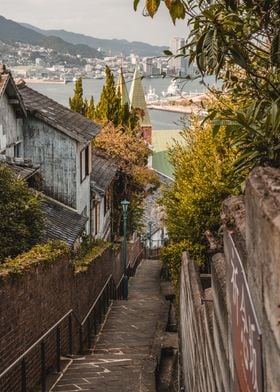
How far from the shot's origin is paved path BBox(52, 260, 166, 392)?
35.9ft

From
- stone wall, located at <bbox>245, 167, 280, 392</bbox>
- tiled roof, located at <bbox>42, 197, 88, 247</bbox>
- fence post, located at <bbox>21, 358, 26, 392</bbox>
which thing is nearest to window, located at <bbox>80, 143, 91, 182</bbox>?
tiled roof, located at <bbox>42, 197, 88, 247</bbox>

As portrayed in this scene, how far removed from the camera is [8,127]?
69.3 ft

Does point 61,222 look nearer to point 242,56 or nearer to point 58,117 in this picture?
point 58,117

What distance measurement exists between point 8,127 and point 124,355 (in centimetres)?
1016

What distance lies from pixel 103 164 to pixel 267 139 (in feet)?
92.4

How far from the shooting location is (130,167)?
1319 inches

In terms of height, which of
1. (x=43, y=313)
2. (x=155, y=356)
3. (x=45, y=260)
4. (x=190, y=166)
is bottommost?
(x=155, y=356)

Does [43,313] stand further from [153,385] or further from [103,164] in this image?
[103,164]

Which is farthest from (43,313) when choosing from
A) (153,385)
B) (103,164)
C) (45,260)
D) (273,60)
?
(103,164)

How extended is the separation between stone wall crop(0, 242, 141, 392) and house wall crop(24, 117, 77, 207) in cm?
761

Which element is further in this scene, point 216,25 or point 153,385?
point 153,385

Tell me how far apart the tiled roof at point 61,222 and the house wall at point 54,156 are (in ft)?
1.53

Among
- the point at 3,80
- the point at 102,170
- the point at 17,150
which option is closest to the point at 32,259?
the point at 3,80

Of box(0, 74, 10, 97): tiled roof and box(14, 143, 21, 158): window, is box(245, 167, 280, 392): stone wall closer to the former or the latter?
box(0, 74, 10, 97): tiled roof
